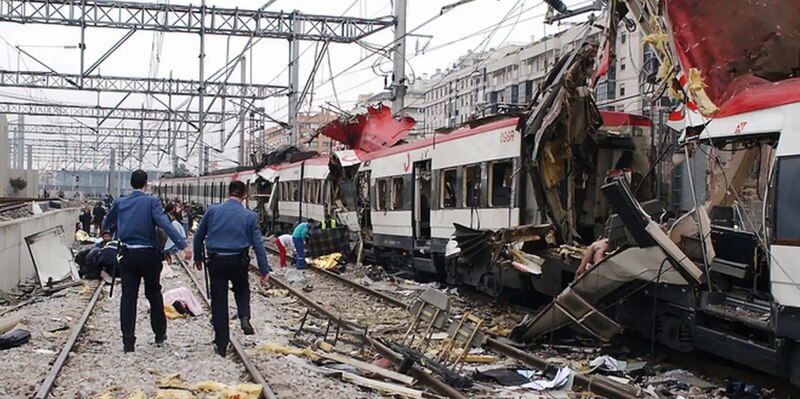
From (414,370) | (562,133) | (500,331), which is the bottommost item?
(500,331)

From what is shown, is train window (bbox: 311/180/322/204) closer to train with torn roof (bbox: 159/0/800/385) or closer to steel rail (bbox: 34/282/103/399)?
train with torn roof (bbox: 159/0/800/385)

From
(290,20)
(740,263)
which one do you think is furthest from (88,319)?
(290,20)

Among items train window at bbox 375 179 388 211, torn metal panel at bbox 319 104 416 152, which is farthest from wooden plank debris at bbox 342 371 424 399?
torn metal panel at bbox 319 104 416 152

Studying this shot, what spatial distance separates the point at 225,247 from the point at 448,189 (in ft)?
24.3

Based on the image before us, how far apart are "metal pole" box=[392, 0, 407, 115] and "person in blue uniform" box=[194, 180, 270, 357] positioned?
500 inches

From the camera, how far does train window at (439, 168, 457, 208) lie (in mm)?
14843

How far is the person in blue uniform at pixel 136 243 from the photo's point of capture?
8.20m

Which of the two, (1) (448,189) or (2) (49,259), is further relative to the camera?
(2) (49,259)

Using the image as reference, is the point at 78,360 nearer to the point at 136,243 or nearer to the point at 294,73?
the point at 136,243

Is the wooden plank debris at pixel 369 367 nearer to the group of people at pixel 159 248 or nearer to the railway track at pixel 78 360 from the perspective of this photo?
the railway track at pixel 78 360

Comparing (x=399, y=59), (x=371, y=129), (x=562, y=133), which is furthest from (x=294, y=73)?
(x=562, y=133)

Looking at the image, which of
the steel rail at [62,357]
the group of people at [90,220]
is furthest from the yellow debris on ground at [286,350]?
the group of people at [90,220]

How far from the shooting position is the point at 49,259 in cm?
1731

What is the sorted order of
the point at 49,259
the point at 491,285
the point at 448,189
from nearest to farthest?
1. the point at 491,285
2. the point at 448,189
3. the point at 49,259
